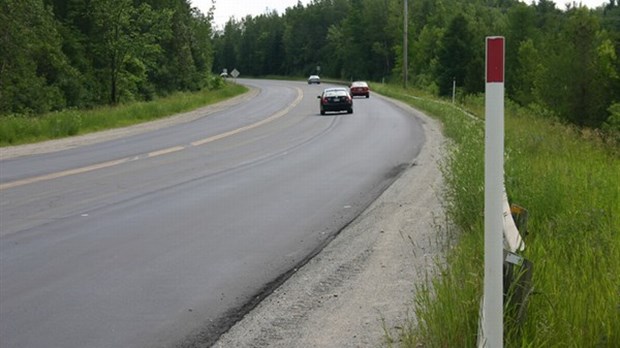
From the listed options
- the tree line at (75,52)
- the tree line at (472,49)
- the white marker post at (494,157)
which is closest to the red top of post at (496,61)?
the white marker post at (494,157)

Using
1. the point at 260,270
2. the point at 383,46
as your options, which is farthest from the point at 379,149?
the point at 383,46

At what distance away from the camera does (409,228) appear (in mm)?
9984

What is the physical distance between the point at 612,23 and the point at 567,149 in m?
108

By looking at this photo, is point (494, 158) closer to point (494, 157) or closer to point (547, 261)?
point (494, 157)

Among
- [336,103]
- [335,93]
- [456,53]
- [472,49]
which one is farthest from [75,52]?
[472,49]

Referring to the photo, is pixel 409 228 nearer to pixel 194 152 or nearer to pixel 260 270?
pixel 260 270

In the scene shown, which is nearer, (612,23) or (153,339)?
(153,339)

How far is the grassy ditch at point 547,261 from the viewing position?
15.0 feet

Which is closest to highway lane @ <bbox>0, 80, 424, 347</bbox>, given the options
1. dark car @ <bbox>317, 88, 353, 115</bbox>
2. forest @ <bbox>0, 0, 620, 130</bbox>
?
dark car @ <bbox>317, 88, 353, 115</bbox>

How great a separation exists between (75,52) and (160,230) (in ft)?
164

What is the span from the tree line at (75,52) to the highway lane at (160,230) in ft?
77.8

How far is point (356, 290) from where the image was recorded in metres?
7.05

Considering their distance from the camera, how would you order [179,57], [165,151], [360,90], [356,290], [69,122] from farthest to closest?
[179,57]
[360,90]
[69,122]
[165,151]
[356,290]

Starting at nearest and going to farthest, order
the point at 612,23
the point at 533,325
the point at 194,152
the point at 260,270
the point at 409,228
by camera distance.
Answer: the point at 533,325, the point at 260,270, the point at 409,228, the point at 194,152, the point at 612,23
